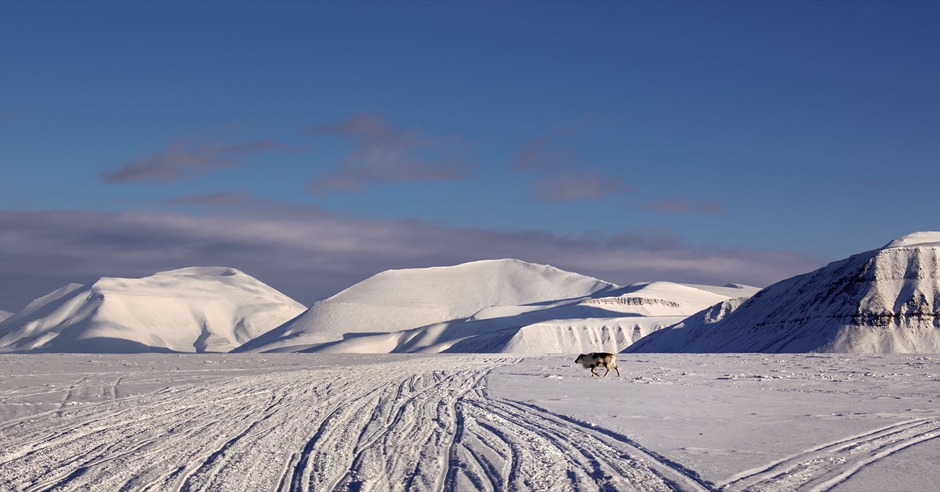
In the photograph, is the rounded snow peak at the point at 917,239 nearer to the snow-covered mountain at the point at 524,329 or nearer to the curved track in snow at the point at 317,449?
the snow-covered mountain at the point at 524,329

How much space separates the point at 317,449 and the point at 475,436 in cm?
259

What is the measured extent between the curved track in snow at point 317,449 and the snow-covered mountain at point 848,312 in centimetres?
5608

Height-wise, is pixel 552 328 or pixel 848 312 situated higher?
pixel 552 328

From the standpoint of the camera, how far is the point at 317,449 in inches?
444

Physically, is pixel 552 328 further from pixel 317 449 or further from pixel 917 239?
pixel 317 449

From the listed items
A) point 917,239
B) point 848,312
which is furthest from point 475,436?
point 917,239

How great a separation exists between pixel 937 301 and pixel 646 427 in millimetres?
64561

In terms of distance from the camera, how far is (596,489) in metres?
8.75

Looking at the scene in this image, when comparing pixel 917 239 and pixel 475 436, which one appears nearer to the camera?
pixel 475 436

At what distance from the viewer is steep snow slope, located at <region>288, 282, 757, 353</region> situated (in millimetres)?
117138

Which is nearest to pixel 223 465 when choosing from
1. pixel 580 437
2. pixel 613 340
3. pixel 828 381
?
pixel 580 437

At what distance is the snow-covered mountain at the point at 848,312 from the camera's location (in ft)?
211

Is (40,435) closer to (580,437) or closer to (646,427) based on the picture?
(580,437)

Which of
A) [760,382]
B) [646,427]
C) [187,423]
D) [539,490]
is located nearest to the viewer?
[539,490]
